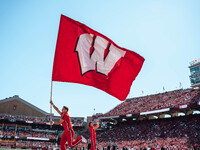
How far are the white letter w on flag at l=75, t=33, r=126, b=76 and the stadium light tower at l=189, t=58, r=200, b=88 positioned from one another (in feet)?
182

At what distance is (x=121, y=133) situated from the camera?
145 ft

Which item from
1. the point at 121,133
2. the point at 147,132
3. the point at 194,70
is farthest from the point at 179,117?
the point at 194,70

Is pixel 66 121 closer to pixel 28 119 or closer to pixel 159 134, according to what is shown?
pixel 159 134

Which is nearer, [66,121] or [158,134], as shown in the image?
[66,121]

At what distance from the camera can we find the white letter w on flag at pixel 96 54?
26.6 ft

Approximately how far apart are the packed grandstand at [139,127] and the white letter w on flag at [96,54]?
20.7 metres

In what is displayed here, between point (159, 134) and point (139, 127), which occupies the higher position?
point (139, 127)

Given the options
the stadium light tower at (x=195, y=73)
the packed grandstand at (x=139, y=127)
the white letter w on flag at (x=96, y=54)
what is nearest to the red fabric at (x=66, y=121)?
the white letter w on flag at (x=96, y=54)

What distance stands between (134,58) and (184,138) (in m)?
26.0

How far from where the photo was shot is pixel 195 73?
59406 millimetres

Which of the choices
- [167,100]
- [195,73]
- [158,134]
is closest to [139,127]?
[158,134]

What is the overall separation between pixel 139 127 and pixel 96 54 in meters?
37.7

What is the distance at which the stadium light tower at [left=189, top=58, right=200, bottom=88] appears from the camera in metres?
58.8

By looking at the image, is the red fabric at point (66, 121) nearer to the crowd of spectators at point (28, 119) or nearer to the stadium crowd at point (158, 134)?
the stadium crowd at point (158, 134)
